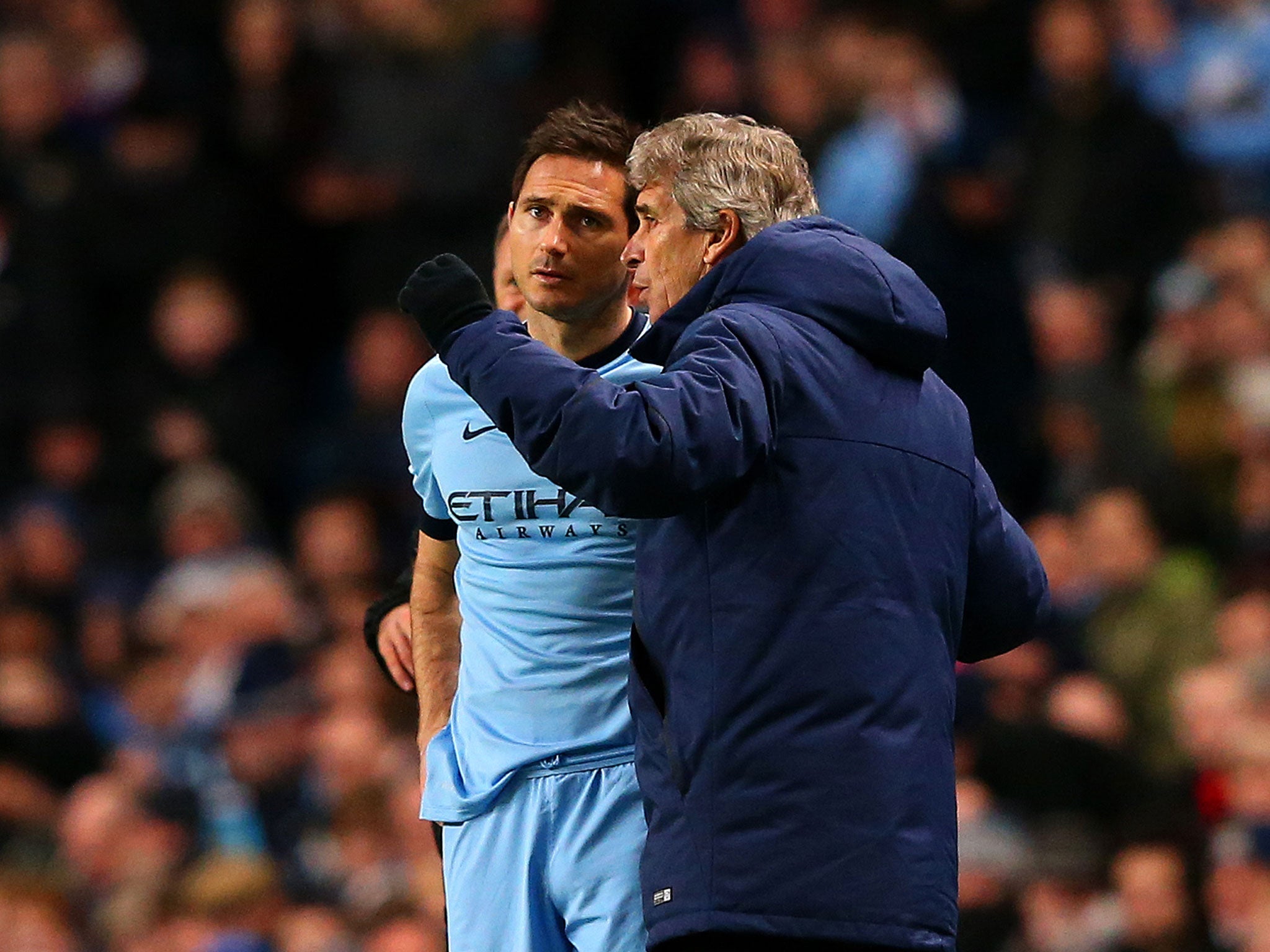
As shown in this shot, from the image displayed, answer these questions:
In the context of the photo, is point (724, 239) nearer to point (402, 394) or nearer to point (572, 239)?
point (572, 239)

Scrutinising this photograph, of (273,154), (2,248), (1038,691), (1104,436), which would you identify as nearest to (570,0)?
(273,154)

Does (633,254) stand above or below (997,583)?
above

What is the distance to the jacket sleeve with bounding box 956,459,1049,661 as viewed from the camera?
148 inches

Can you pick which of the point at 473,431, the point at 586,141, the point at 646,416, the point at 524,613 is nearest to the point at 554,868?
the point at 524,613

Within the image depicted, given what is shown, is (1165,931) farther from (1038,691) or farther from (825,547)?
(825,547)

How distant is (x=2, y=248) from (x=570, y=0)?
274 centimetres

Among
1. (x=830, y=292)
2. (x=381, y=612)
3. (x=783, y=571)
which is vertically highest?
(x=830, y=292)

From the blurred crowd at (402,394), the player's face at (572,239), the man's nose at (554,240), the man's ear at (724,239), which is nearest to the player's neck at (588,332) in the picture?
the player's face at (572,239)

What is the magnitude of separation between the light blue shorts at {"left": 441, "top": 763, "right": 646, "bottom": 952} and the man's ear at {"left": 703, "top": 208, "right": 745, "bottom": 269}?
864 mm

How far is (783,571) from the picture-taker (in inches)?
136

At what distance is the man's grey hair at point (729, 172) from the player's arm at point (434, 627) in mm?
976

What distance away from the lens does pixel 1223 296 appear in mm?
8188

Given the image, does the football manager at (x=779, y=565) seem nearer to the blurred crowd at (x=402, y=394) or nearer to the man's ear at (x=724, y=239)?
the man's ear at (x=724, y=239)

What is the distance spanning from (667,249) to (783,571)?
1.92 ft
